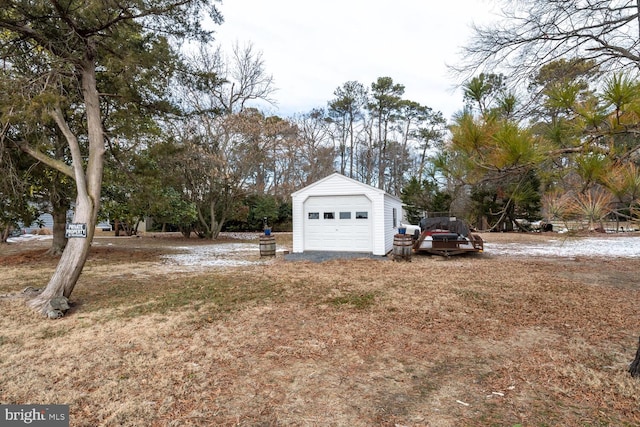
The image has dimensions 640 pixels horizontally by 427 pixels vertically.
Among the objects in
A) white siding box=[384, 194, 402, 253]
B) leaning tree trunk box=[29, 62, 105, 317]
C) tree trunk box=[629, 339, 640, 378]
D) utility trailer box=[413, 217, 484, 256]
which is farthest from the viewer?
white siding box=[384, 194, 402, 253]

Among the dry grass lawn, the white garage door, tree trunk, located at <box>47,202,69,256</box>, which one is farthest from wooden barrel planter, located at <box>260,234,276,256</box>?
tree trunk, located at <box>47,202,69,256</box>

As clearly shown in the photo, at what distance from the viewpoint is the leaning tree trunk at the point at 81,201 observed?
4.64 m

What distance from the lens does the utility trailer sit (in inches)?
390

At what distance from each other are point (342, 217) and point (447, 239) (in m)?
3.36

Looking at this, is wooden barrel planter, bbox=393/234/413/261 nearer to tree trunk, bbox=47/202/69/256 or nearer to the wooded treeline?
the wooded treeline

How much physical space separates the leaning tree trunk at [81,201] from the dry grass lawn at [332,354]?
341 millimetres

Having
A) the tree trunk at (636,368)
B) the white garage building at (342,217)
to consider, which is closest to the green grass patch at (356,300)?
the tree trunk at (636,368)

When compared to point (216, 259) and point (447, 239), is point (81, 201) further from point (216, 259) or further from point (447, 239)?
point (447, 239)

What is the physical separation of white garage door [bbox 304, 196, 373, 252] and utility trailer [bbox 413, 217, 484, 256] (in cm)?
178

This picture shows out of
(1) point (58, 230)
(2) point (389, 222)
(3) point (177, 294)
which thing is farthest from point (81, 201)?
(2) point (389, 222)

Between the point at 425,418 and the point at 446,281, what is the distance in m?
4.61

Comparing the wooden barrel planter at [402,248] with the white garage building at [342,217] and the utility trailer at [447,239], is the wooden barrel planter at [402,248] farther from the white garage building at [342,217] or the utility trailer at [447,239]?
the utility trailer at [447,239]

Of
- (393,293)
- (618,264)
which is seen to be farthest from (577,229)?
(618,264)

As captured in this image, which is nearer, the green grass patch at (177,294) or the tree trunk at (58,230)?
the green grass patch at (177,294)
